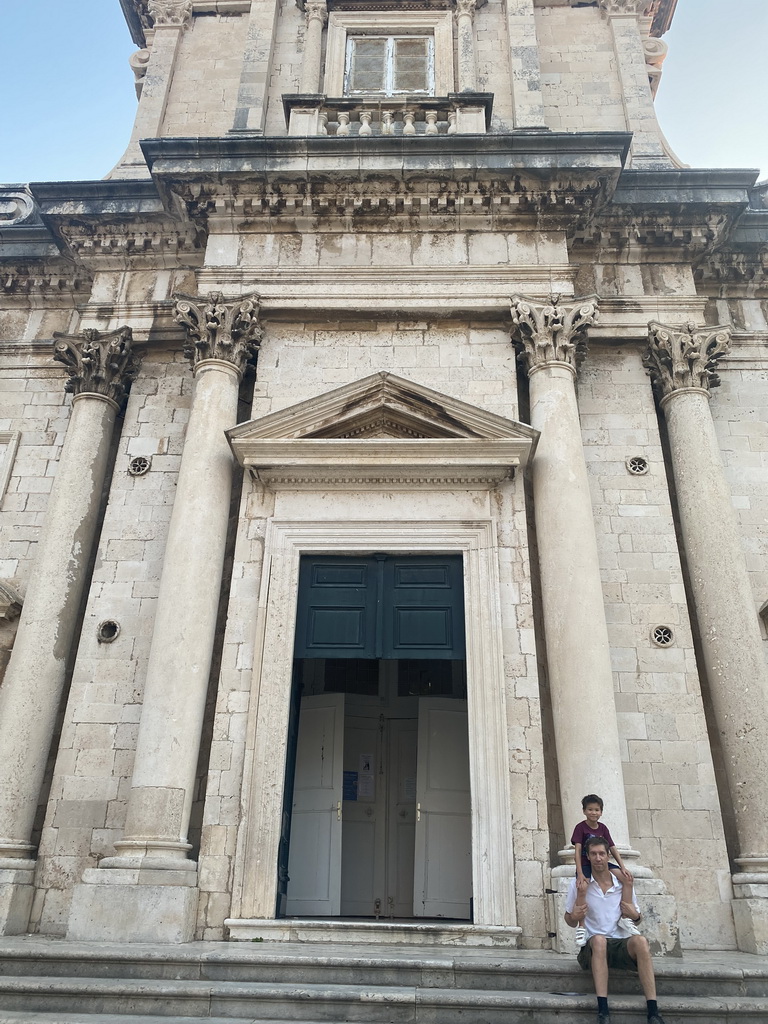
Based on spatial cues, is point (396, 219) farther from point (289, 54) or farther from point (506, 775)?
point (506, 775)

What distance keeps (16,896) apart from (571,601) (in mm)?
6721

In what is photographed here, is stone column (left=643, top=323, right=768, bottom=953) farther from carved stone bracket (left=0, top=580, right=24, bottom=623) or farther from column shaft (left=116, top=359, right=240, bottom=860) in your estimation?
carved stone bracket (left=0, top=580, right=24, bottom=623)

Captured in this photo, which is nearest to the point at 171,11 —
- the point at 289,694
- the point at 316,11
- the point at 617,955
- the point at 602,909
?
the point at 316,11

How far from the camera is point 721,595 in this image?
9.38m

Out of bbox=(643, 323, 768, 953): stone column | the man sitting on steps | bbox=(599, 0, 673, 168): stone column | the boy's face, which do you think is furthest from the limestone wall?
the man sitting on steps

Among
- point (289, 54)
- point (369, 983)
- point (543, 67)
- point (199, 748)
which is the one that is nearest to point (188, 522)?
point (199, 748)

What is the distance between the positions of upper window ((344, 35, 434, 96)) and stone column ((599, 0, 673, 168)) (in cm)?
325

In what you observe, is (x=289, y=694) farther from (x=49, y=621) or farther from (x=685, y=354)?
(x=685, y=354)

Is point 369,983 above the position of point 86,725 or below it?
below

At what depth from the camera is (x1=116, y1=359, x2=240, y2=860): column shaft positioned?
8.25 metres

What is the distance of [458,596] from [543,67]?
10.0m

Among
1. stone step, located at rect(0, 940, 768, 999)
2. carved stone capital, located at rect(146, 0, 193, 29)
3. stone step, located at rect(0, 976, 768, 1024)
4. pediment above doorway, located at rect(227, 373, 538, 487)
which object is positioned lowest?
stone step, located at rect(0, 976, 768, 1024)

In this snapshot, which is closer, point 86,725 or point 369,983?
point 369,983

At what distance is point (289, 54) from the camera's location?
14.0 meters
